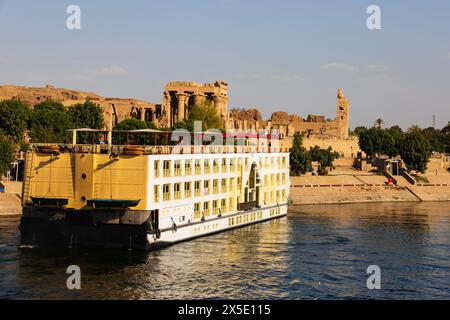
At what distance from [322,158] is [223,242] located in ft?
189

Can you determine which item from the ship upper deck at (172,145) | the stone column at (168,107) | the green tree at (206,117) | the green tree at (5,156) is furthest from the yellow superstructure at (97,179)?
the stone column at (168,107)

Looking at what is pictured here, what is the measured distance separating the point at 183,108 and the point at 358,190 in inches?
1359

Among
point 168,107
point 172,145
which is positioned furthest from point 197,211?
point 168,107

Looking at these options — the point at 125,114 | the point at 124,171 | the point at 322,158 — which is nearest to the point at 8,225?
the point at 124,171

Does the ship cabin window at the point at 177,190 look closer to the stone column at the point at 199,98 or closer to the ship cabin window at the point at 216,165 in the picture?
the ship cabin window at the point at 216,165

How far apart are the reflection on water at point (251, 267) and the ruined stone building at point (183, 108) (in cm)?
3845

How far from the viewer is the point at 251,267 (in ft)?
125

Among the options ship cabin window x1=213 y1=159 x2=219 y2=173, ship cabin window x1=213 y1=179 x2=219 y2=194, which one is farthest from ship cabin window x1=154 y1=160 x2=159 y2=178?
ship cabin window x1=213 y1=159 x2=219 y2=173

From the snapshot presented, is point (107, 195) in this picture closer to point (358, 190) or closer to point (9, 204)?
point (9, 204)

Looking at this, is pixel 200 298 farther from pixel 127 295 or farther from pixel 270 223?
pixel 270 223

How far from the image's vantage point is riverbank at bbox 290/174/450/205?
3260 inches

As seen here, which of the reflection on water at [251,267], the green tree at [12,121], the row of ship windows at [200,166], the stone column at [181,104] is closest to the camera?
the reflection on water at [251,267]

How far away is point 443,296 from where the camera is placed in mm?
32469

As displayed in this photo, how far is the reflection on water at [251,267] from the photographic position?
32.3m
